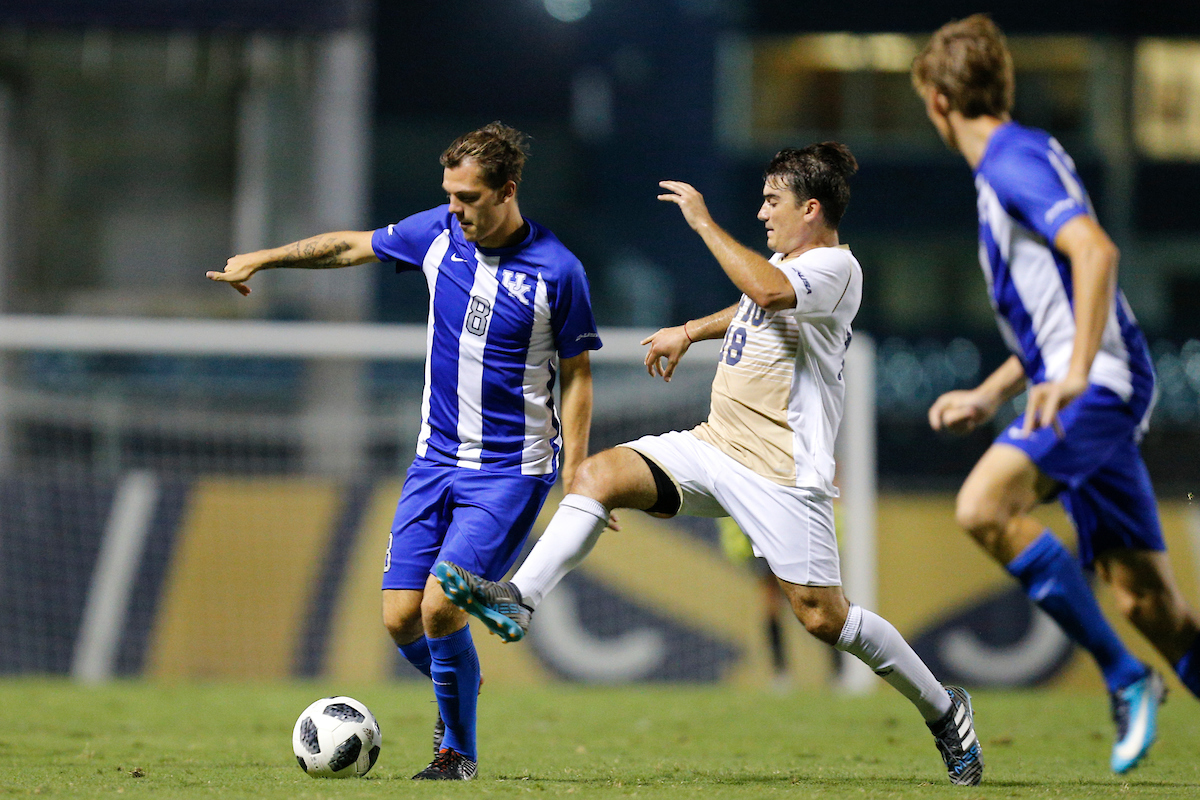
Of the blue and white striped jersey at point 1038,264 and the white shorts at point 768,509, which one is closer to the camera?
the blue and white striped jersey at point 1038,264

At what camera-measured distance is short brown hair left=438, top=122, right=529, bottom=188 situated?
4.63 metres

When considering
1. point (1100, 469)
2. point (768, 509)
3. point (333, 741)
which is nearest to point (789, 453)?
point (768, 509)

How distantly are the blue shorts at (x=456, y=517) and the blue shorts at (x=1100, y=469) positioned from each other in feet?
5.56

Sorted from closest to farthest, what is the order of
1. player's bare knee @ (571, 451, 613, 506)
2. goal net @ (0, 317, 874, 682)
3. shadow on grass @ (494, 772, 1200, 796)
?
1. player's bare knee @ (571, 451, 613, 506)
2. shadow on grass @ (494, 772, 1200, 796)
3. goal net @ (0, 317, 874, 682)

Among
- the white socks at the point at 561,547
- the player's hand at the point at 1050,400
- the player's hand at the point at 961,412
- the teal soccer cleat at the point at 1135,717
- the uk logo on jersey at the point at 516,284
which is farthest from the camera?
the uk logo on jersey at the point at 516,284

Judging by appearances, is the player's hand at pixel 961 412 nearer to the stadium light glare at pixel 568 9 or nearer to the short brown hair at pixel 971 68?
the short brown hair at pixel 971 68

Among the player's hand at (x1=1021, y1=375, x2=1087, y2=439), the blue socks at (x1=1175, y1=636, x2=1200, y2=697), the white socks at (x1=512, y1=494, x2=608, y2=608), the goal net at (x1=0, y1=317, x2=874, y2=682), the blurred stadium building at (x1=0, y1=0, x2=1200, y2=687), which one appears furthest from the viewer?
the blurred stadium building at (x1=0, y1=0, x2=1200, y2=687)

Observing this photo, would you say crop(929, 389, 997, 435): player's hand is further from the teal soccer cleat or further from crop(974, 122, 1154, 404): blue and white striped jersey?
the teal soccer cleat

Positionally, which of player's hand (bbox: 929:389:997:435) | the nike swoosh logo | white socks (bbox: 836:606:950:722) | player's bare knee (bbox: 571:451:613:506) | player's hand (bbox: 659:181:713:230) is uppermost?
player's hand (bbox: 659:181:713:230)

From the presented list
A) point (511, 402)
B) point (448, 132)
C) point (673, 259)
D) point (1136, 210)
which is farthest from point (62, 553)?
point (1136, 210)

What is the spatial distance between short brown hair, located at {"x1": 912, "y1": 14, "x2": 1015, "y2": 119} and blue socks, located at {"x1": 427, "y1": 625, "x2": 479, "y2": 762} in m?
2.35

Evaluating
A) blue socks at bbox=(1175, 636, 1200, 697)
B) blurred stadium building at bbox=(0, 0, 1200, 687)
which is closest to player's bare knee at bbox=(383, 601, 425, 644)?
blue socks at bbox=(1175, 636, 1200, 697)

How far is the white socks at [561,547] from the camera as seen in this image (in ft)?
14.1

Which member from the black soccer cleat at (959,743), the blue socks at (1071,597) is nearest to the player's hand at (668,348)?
the blue socks at (1071,597)
